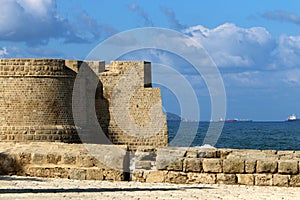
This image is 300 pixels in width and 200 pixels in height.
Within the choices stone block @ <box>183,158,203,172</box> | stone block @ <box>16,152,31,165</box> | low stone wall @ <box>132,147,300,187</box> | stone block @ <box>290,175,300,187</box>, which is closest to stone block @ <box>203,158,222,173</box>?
low stone wall @ <box>132,147,300,187</box>

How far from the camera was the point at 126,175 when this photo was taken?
15.5 meters

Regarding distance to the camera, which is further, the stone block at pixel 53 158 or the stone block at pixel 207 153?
the stone block at pixel 53 158

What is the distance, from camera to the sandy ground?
12.1m

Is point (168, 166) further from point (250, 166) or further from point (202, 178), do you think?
point (250, 166)

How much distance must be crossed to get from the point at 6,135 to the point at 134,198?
18797mm

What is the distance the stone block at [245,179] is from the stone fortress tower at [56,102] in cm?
1657

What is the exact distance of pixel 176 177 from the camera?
14750mm

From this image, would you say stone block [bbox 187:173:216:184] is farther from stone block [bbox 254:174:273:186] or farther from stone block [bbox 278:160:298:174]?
stone block [bbox 278:160:298:174]

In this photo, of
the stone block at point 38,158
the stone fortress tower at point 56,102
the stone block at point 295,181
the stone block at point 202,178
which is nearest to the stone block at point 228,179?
the stone block at point 202,178

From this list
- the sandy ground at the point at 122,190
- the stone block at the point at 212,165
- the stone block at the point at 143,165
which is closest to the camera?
the sandy ground at the point at 122,190

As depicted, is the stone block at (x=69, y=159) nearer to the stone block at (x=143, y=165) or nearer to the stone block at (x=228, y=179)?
the stone block at (x=143, y=165)

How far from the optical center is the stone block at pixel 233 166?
14539 mm

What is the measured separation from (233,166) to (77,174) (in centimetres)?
330

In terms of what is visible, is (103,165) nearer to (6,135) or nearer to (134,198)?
(134,198)
